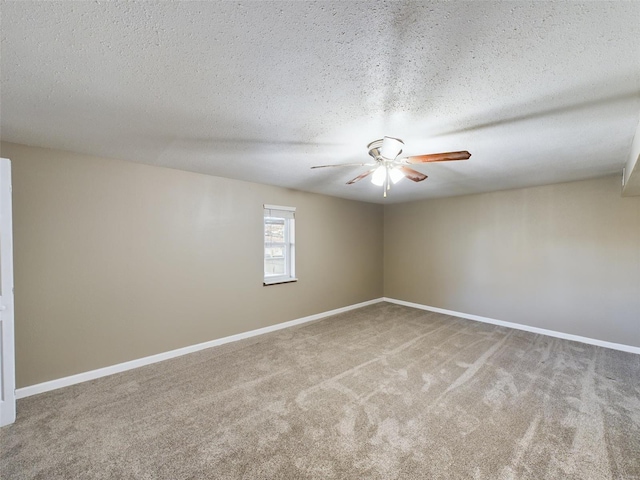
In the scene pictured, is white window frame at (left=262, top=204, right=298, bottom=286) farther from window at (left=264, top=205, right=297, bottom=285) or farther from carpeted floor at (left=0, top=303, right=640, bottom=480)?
carpeted floor at (left=0, top=303, right=640, bottom=480)

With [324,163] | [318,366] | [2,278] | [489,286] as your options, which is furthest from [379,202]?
[2,278]

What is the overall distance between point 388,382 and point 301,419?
101cm

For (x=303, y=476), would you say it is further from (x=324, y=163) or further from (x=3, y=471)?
(x=324, y=163)

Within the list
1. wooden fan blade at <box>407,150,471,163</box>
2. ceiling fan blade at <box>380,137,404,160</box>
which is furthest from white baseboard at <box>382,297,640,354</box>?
ceiling fan blade at <box>380,137,404,160</box>

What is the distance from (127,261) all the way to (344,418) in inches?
109

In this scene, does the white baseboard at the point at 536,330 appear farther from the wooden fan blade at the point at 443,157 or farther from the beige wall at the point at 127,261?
the wooden fan blade at the point at 443,157

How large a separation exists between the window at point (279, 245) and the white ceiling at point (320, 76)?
5.66 ft

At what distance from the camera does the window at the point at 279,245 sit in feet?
14.1

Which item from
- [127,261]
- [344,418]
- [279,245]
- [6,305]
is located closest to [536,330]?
[344,418]

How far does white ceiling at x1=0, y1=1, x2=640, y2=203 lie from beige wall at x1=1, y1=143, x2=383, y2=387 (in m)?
0.46

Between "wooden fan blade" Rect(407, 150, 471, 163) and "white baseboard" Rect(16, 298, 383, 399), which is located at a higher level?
"wooden fan blade" Rect(407, 150, 471, 163)

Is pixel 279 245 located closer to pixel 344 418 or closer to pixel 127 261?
pixel 127 261

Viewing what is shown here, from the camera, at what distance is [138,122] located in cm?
205

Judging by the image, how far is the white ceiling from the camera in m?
1.09
